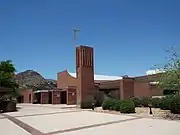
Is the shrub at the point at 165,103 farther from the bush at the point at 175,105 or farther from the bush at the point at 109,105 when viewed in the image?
the bush at the point at 109,105

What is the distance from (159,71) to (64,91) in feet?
120

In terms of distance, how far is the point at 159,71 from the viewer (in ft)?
71.8

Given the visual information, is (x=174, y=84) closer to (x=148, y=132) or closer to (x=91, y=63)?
(x=148, y=132)

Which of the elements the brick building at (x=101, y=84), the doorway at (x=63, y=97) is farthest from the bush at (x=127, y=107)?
the doorway at (x=63, y=97)

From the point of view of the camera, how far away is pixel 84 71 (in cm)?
4453

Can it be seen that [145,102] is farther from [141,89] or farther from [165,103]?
[141,89]

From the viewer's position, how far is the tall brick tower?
44156 mm

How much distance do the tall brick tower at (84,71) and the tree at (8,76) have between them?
31.6 feet

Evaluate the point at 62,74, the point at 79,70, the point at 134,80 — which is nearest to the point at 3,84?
the point at 79,70

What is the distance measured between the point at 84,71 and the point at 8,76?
11.4 m

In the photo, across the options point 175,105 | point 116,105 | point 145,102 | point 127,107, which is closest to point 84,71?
point 145,102

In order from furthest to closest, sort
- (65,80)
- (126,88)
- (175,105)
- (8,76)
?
1. (65,80)
2. (126,88)
3. (8,76)
4. (175,105)

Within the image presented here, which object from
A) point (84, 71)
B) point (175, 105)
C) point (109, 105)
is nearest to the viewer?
point (175, 105)

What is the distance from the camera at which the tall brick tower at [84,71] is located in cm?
4416
